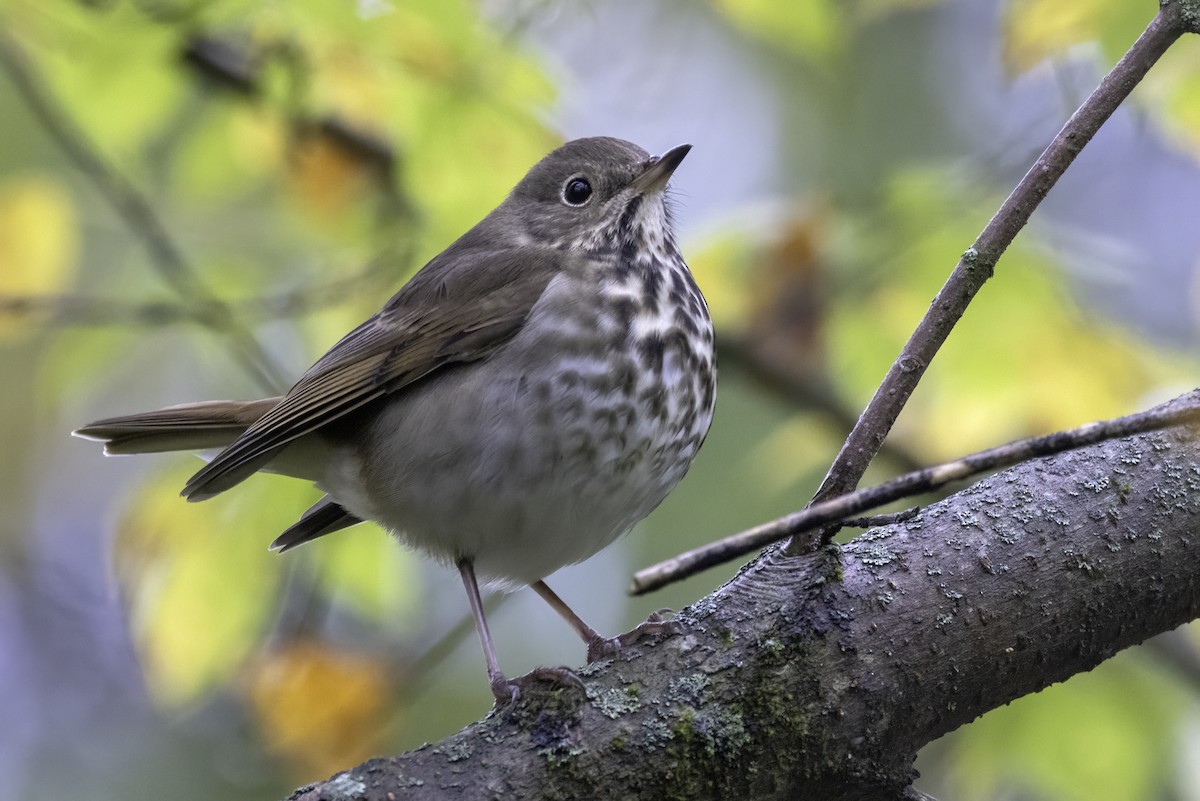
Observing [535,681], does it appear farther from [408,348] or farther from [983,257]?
[408,348]

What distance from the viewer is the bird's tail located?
137 inches

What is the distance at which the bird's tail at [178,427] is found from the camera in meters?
3.49

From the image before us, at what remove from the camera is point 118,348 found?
13.0 feet

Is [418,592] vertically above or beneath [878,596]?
above

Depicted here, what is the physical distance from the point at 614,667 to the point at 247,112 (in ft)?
9.31

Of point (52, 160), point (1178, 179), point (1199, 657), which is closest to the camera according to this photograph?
point (1199, 657)

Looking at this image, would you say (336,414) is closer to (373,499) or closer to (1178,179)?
(373,499)

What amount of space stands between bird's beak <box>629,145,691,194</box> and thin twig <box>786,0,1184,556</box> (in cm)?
156

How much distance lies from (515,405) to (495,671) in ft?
2.14

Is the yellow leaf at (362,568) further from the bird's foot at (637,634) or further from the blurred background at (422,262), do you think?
the bird's foot at (637,634)

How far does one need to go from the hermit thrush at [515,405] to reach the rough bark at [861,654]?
2.15ft

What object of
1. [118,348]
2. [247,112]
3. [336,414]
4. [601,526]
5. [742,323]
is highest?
[247,112]

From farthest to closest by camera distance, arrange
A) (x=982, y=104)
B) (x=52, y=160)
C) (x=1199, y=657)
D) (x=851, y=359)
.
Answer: (x=982, y=104) < (x=52, y=160) < (x=851, y=359) < (x=1199, y=657)

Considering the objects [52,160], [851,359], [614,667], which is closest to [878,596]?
[614,667]
